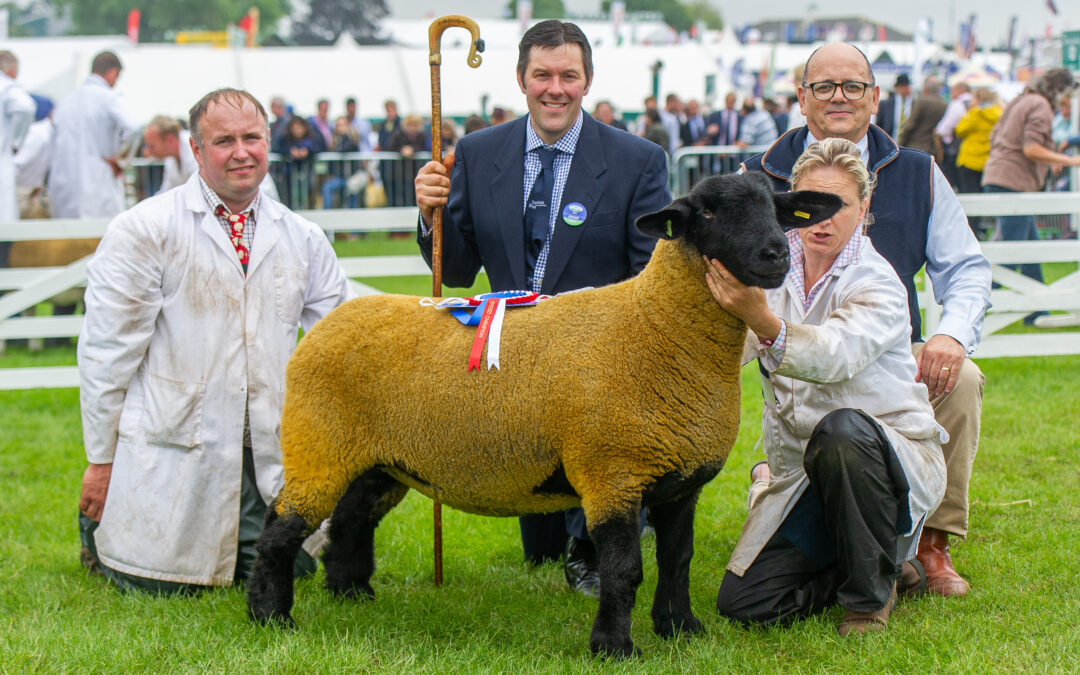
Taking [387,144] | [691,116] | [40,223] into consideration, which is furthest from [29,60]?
[40,223]

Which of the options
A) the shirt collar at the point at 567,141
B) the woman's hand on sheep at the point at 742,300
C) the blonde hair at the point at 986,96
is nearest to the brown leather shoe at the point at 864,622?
the woman's hand on sheep at the point at 742,300

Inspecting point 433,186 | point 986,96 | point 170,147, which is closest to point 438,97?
point 433,186

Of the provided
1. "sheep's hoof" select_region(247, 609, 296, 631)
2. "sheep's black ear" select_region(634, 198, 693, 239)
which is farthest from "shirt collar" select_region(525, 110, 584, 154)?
"sheep's hoof" select_region(247, 609, 296, 631)

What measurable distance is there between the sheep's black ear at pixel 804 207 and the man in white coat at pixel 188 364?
225 cm

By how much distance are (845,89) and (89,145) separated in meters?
9.18

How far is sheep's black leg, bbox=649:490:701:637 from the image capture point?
371 cm

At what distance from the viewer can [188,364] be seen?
14.5 feet

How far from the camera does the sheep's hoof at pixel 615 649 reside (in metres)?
3.48

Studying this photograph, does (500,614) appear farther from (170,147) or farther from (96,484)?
(170,147)

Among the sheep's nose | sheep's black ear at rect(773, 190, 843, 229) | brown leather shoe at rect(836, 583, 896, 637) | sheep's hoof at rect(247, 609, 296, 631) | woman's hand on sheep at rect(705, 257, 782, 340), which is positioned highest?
sheep's black ear at rect(773, 190, 843, 229)

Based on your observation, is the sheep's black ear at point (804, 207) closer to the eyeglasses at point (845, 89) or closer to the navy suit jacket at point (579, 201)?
the navy suit jacket at point (579, 201)

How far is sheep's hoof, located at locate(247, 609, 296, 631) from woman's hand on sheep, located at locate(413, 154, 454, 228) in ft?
5.93

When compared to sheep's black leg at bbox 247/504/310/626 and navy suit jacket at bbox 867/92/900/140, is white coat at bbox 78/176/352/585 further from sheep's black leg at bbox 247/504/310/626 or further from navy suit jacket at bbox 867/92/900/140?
navy suit jacket at bbox 867/92/900/140

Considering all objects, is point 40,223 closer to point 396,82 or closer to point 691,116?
point 691,116
